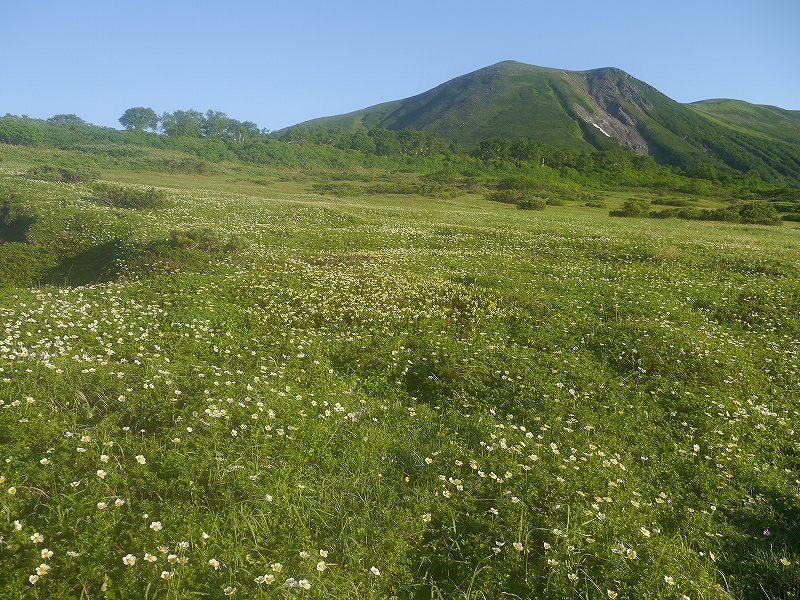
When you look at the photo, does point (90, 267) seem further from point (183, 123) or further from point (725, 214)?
point (183, 123)

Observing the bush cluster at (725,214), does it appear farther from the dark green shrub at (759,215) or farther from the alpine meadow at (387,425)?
the alpine meadow at (387,425)

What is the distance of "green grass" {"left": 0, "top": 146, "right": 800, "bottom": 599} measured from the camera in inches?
187

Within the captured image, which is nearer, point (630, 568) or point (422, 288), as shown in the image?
point (630, 568)

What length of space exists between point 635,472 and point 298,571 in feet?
16.6

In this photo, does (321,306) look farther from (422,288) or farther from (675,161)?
(675,161)

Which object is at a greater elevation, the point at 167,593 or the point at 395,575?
the point at 167,593

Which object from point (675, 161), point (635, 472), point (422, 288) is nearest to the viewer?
point (635, 472)

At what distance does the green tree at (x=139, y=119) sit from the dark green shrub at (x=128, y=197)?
15319 cm

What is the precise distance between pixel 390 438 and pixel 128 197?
30.3m

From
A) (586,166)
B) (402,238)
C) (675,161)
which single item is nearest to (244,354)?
(402,238)

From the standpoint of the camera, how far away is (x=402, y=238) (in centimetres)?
2544

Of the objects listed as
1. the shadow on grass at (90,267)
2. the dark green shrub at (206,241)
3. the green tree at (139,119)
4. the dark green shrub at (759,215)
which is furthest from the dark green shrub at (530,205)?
the green tree at (139,119)

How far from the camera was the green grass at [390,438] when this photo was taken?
4.75 m

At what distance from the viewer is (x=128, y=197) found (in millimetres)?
30594
